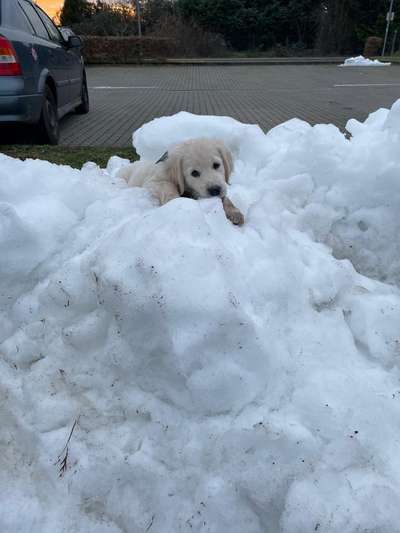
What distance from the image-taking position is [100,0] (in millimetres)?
31625

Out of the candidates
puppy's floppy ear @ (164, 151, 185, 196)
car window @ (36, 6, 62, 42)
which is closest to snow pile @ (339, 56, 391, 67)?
car window @ (36, 6, 62, 42)

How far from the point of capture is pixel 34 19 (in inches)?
252

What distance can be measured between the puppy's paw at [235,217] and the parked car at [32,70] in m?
3.62

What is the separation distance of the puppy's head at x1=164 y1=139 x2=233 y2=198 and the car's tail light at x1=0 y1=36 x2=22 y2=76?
3147 mm

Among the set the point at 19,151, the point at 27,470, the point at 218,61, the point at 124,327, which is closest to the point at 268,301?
the point at 124,327

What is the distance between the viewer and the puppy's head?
307 cm

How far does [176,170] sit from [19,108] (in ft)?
10.3

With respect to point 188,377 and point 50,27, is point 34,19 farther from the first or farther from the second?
point 188,377

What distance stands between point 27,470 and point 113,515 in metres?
0.40

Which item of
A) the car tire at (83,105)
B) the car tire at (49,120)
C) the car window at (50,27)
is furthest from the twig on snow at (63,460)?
the car tire at (83,105)

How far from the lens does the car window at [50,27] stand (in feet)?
22.6

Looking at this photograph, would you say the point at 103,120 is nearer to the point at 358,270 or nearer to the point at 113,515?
the point at 358,270

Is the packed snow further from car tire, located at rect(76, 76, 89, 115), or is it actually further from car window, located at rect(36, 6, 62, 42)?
car tire, located at rect(76, 76, 89, 115)

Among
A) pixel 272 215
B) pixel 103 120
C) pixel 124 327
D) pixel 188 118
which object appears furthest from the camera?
pixel 103 120
